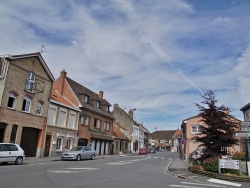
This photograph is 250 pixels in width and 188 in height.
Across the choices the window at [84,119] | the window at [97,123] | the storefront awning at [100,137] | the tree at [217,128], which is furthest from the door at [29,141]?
the tree at [217,128]

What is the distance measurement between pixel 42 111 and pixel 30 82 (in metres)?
3.39

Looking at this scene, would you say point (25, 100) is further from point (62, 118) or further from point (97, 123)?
point (97, 123)

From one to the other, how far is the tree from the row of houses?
16304mm

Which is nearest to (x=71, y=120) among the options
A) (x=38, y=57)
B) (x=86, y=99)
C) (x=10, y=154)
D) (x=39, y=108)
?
(x=86, y=99)

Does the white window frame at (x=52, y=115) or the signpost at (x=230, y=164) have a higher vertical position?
the white window frame at (x=52, y=115)

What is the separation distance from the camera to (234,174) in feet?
45.4

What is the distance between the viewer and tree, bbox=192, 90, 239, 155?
52.1 feet

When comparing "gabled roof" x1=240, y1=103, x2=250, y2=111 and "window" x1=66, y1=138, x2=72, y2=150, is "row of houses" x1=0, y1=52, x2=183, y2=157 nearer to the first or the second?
"window" x1=66, y1=138, x2=72, y2=150

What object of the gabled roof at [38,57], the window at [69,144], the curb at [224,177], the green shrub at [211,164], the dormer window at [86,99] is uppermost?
the gabled roof at [38,57]

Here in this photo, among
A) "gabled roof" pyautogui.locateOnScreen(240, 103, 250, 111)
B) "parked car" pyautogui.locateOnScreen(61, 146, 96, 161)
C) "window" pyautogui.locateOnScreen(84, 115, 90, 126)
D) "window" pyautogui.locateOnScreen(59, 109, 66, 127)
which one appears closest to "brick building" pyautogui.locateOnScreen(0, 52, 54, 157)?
"window" pyautogui.locateOnScreen(59, 109, 66, 127)

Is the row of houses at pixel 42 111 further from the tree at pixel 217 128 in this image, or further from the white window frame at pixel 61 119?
the tree at pixel 217 128

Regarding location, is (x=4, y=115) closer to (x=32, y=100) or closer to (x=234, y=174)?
(x=32, y=100)

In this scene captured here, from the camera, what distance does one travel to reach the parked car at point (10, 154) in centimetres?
1603

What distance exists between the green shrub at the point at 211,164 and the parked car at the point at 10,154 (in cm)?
1236
